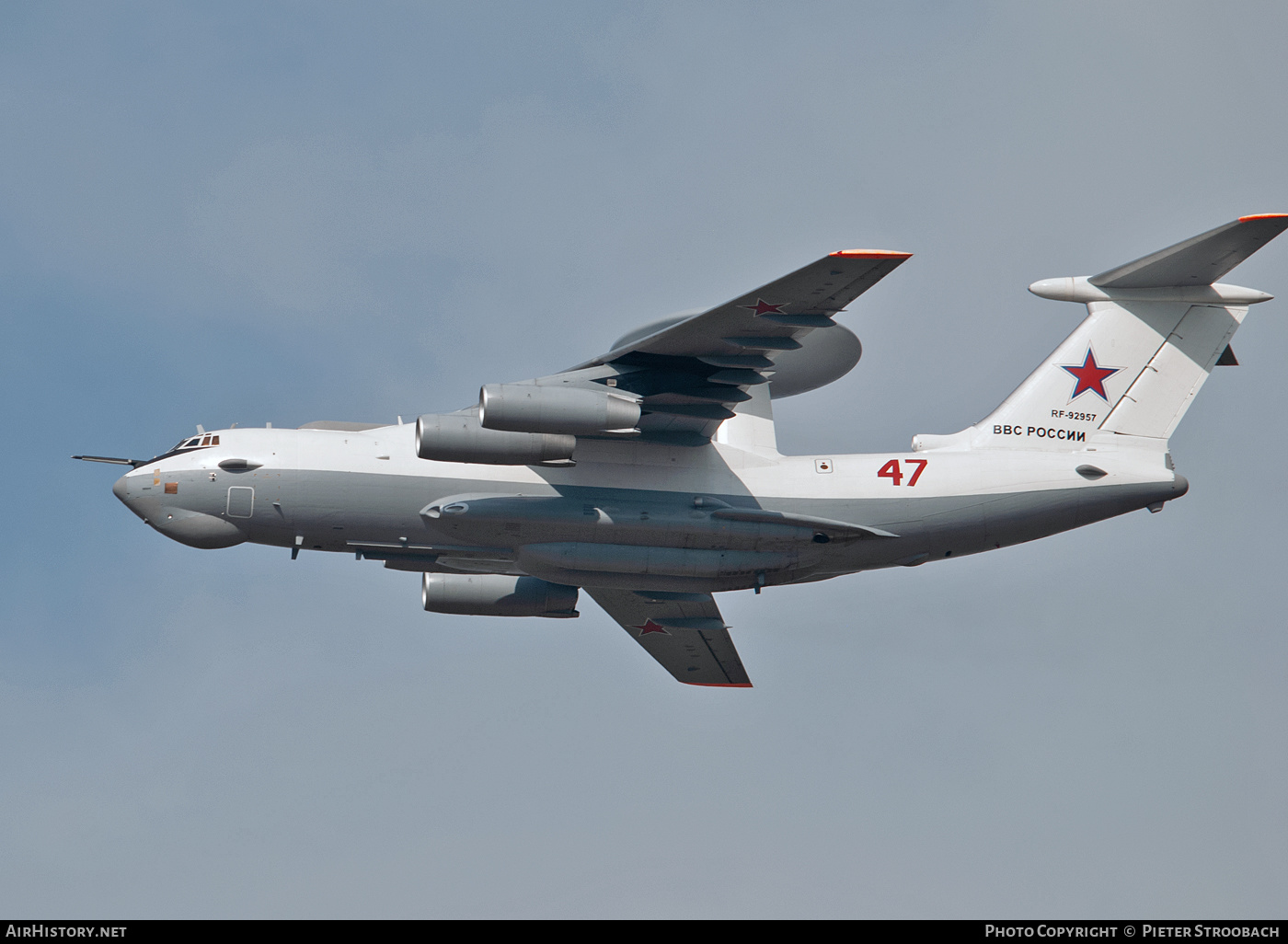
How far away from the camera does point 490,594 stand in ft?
66.0

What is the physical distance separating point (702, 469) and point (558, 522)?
182cm

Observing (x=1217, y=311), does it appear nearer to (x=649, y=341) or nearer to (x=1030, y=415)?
(x=1030, y=415)

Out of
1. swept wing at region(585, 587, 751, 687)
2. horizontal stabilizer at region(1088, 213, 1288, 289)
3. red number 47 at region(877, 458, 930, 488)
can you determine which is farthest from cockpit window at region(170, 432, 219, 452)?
horizontal stabilizer at region(1088, 213, 1288, 289)

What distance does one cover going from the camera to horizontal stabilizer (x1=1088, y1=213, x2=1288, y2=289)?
17.7 m

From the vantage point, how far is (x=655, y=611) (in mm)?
20641

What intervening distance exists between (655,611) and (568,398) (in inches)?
198

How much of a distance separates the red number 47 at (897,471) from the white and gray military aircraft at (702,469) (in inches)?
0.8

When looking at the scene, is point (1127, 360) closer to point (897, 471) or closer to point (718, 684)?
point (897, 471)

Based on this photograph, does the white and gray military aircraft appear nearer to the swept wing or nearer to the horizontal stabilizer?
the horizontal stabilizer

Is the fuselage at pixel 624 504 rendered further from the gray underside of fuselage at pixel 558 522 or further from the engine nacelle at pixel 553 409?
the engine nacelle at pixel 553 409

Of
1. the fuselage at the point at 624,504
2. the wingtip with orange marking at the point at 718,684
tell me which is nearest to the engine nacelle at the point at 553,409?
the fuselage at the point at 624,504

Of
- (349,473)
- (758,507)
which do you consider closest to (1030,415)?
(758,507)

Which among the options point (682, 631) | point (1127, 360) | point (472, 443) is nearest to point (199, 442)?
point (472, 443)
